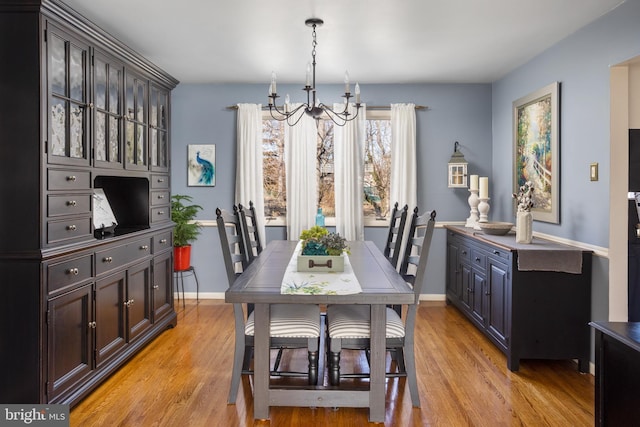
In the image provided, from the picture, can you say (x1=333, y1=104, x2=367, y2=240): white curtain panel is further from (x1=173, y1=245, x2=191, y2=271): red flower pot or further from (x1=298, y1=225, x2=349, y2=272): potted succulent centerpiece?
(x1=298, y1=225, x2=349, y2=272): potted succulent centerpiece

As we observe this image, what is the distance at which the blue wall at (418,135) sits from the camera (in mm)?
5312

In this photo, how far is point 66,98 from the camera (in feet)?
8.77

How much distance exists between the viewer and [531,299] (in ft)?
10.9

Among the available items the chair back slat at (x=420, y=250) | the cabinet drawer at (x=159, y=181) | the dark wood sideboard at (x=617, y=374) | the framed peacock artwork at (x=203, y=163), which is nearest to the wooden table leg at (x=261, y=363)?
the chair back slat at (x=420, y=250)

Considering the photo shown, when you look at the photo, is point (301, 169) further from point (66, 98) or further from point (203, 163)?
point (66, 98)

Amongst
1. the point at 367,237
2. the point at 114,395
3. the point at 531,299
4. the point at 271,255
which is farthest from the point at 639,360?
the point at 367,237

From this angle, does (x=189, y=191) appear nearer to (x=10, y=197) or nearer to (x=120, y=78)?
(x=120, y=78)

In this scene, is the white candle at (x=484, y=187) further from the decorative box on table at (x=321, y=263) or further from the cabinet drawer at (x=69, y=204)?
the cabinet drawer at (x=69, y=204)

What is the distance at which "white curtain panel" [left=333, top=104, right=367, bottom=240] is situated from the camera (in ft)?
17.1

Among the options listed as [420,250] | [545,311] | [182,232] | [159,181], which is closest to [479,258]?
[545,311]

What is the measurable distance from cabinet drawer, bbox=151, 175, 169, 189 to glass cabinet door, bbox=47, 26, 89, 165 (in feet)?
3.47

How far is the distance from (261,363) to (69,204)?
1.45 meters

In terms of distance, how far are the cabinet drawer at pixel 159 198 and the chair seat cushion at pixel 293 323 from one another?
5.64 feet

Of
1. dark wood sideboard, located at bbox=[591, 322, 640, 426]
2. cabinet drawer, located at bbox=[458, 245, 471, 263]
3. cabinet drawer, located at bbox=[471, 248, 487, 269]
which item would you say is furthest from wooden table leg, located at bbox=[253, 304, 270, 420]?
cabinet drawer, located at bbox=[458, 245, 471, 263]
